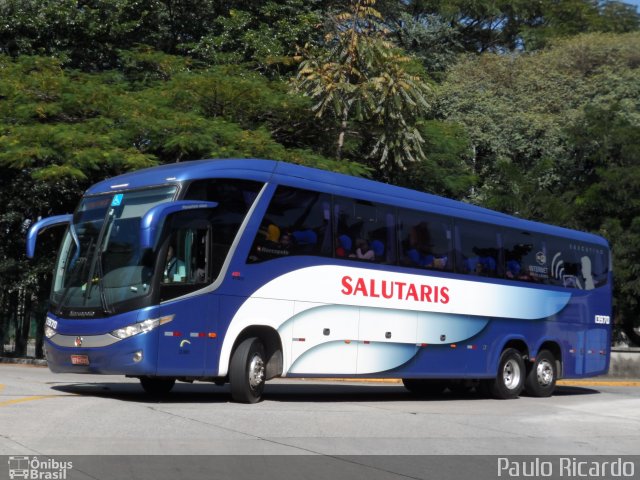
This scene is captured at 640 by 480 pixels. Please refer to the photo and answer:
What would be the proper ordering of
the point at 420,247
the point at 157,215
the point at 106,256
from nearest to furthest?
the point at 157,215
the point at 106,256
the point at 420,247

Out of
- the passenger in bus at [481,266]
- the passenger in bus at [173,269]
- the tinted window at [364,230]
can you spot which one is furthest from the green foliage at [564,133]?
the passenger in bus at [173,269]

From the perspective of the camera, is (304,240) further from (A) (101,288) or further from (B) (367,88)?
(B) (367,88)

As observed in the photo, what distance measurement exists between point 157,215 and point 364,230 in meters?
4.24

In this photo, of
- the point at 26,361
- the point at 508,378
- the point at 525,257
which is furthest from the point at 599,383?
the point at 26,361

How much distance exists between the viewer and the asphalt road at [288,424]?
396 inches

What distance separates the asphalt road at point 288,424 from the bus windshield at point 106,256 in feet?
4.83

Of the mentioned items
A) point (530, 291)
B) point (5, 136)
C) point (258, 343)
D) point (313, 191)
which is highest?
point (5, 136)

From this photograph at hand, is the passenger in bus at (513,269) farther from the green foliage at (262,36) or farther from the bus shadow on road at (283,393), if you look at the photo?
the green foliage at (262,36)

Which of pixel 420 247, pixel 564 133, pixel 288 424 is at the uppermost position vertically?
pixel 564 133

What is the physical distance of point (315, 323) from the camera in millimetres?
15398

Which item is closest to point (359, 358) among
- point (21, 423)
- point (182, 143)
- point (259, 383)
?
point (259, 383)

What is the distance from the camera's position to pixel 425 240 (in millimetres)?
17375
